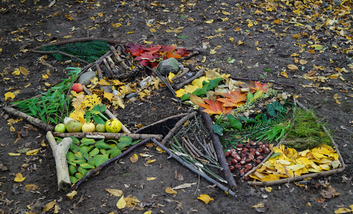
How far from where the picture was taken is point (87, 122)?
3.44 m

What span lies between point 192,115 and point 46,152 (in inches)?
78.7

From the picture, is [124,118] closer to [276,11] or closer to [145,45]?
[145,45]

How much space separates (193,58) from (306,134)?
2548mm

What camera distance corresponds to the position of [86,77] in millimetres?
4176

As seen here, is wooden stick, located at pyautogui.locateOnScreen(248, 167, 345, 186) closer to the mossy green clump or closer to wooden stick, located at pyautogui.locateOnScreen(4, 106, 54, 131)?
the mossy green clump

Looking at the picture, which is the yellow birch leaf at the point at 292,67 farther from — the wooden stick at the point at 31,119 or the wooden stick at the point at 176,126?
the wooden stick at the point at 31,119

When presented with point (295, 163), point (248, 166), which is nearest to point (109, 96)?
point (248, 166)

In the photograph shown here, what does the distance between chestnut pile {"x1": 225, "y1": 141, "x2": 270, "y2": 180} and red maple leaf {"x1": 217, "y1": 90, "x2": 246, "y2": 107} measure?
68cm

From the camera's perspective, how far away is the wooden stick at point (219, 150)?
2618mm

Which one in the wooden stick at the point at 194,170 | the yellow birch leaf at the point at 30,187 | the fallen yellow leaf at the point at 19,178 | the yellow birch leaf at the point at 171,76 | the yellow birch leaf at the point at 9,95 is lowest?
the fallen yellow leaf at the point at 19,178

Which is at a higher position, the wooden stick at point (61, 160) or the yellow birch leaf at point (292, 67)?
the yellow birch leaf at point (292, 67)

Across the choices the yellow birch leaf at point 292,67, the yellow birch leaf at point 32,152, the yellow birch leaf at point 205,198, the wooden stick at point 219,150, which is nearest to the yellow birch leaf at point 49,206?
the yellow birch leaf at point 32,152

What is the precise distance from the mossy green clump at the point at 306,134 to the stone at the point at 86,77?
3.28 metres

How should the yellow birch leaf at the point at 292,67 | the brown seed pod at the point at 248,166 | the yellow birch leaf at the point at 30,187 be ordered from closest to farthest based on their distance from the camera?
the yellow birch leaf at the point at 30,187, the brown seed pod at the point at 248,166, the yellow birch leaf at the point at 292,67
